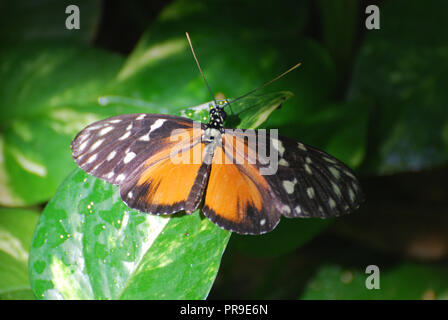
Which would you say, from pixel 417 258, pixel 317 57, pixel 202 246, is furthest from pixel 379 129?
pixel 202 246

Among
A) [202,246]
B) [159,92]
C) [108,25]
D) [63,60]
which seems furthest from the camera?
[108,25]

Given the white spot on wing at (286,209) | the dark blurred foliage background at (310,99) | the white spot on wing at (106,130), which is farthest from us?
the dark blurred foliage background at (310,99)

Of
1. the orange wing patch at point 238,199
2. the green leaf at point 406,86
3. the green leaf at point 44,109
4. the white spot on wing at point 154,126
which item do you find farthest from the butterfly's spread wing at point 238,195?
the green leaf at point 406,86

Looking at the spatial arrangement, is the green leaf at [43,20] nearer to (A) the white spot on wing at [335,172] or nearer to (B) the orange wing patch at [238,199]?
(B) the orange wing patch at [238,199]

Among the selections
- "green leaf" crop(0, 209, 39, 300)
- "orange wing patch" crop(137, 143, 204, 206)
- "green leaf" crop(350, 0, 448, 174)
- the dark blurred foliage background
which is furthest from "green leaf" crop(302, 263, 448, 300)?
"green leaf" crop(0, 209, 39, 300)
